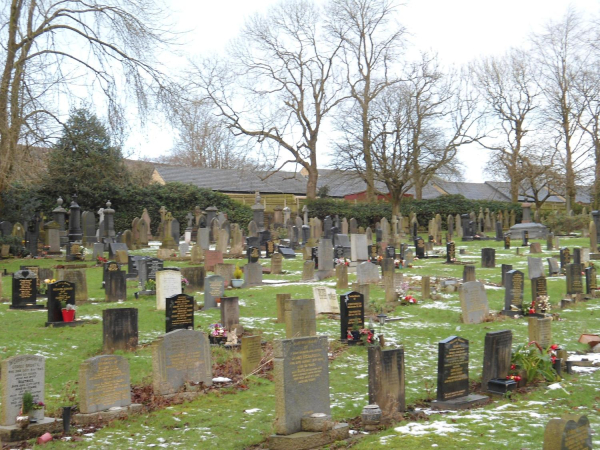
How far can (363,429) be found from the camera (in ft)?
24.8

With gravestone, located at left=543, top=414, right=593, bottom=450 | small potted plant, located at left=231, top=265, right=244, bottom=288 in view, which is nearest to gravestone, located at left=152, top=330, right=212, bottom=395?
gravestone, located at left=543, top=414, right=593, bottom=450

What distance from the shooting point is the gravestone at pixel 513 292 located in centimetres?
1463

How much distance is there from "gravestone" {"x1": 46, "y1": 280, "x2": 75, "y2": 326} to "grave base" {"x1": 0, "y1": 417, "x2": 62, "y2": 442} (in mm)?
5858

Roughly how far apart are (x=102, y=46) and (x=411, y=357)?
49.0 feet

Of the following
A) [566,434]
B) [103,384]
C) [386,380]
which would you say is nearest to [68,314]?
[103,384]

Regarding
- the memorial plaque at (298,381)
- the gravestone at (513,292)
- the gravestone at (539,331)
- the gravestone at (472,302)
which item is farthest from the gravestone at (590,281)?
the memorial plaque at (298,381)

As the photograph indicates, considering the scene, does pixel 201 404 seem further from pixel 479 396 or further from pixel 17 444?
pixel 479 396

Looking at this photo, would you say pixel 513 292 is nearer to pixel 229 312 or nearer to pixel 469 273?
pixel 469 273

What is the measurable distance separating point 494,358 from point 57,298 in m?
8.65

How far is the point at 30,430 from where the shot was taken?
733 centimetres

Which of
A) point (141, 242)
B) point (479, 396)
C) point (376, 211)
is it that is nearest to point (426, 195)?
point (376, 211)

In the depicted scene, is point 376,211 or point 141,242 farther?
point 376,211

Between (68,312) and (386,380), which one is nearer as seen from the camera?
(386,380)

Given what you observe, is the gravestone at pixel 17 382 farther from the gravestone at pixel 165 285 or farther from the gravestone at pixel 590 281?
the gravestone at pixel 590 281
